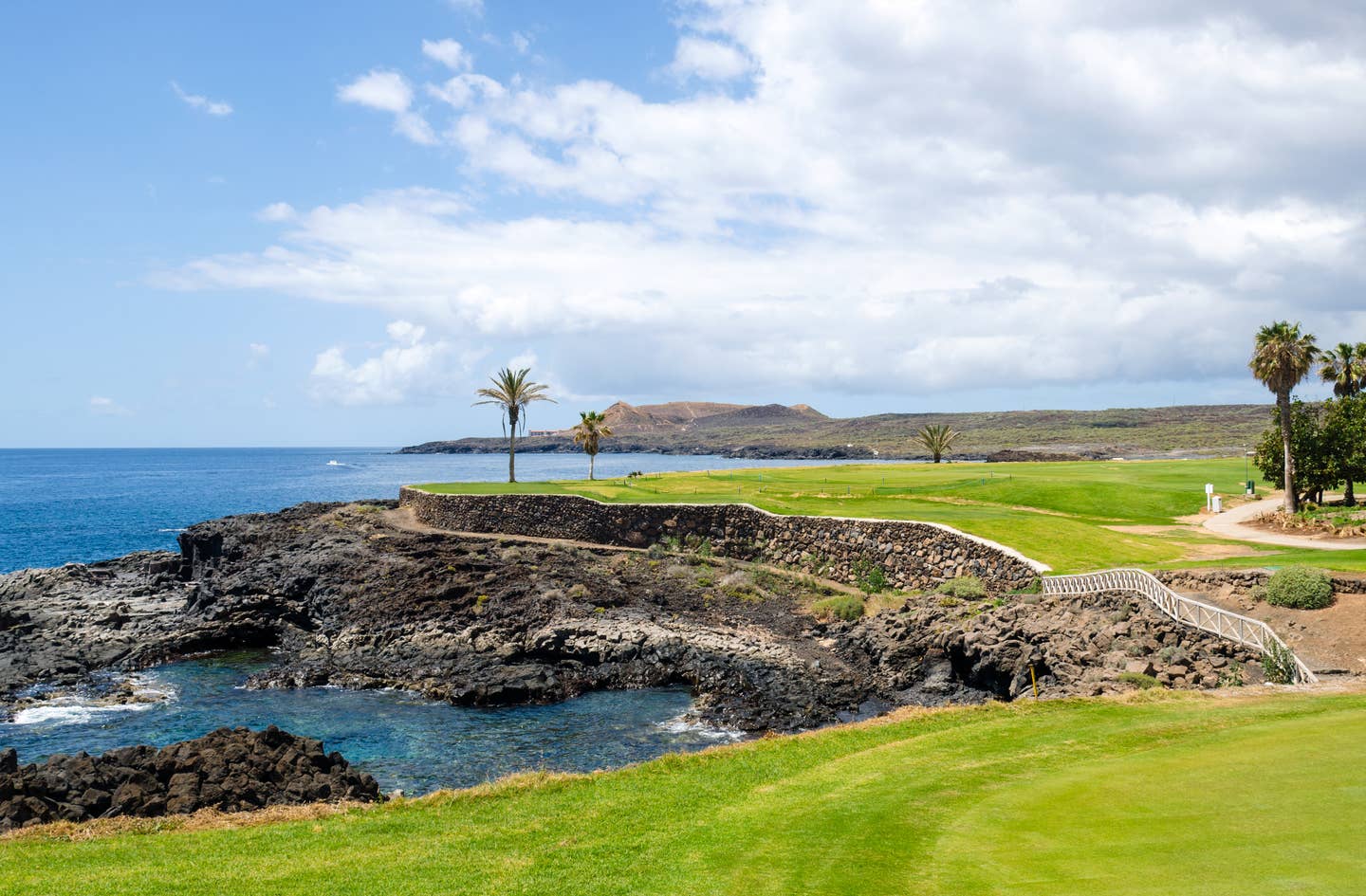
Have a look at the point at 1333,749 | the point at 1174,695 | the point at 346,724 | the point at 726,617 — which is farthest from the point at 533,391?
the point at 1333,749

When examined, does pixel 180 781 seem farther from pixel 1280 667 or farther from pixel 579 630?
pixel 1280 667

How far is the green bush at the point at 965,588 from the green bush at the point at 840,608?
11.2ft

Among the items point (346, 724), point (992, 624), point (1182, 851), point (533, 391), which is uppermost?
point (533, 391)

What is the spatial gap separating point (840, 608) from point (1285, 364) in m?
27.1

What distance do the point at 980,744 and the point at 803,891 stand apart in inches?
291

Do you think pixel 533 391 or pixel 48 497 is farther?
pixel 48 497

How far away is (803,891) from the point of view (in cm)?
970

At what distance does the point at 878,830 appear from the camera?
37.8ft

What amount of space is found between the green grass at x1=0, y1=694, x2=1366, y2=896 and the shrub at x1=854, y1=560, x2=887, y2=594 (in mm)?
24580

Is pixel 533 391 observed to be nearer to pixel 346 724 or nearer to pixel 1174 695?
pixel 346 724

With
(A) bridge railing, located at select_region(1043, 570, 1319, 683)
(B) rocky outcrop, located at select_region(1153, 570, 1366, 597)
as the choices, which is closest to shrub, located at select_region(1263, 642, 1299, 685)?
(A) bridge railing, located at select_region(1043, 570, 1319, 683)

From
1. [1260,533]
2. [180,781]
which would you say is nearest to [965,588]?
[1260,533]

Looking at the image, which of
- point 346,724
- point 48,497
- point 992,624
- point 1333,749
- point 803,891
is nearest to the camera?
point 803,891

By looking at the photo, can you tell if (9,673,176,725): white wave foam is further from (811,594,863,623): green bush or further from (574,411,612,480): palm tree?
(574,411,612,480): palm tree
